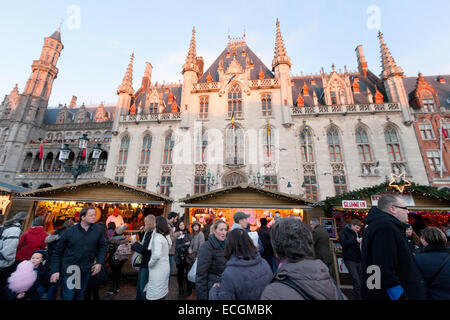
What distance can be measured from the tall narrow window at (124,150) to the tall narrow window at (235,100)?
11.9m

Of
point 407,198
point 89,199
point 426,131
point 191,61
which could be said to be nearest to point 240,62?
point 191,61

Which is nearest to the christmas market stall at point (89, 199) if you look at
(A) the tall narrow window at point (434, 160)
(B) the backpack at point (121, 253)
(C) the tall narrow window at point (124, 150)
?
(B) the backpack at point (121, 253)

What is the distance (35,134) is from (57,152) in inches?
254

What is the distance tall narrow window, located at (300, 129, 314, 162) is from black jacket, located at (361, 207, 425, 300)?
17182 mm

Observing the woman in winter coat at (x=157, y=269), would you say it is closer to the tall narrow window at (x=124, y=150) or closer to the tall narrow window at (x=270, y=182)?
the tall narrow window at (x=270, y=182)

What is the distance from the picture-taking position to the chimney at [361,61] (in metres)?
24.8

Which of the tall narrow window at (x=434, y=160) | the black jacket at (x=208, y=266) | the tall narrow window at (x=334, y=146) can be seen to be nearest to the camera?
the black jacket at (x=208, y=266)

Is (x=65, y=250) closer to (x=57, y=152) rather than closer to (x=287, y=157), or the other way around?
(x=287, y=157)

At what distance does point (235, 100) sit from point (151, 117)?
9.78 meters

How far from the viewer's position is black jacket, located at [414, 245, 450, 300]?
2373 mm

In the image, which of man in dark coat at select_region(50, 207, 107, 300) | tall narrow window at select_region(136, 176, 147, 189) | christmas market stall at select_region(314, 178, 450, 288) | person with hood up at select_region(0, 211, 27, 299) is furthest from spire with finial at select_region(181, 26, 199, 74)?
man in dark coat at select_region(50, 207, 107, 300)

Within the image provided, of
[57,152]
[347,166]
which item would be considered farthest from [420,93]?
[57,152]

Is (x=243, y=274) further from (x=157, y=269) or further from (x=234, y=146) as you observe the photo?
(x=234, y=146)

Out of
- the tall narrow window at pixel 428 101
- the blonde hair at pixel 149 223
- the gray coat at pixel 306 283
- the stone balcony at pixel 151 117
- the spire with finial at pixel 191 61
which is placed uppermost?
the spire with finial at pixel 191 61
